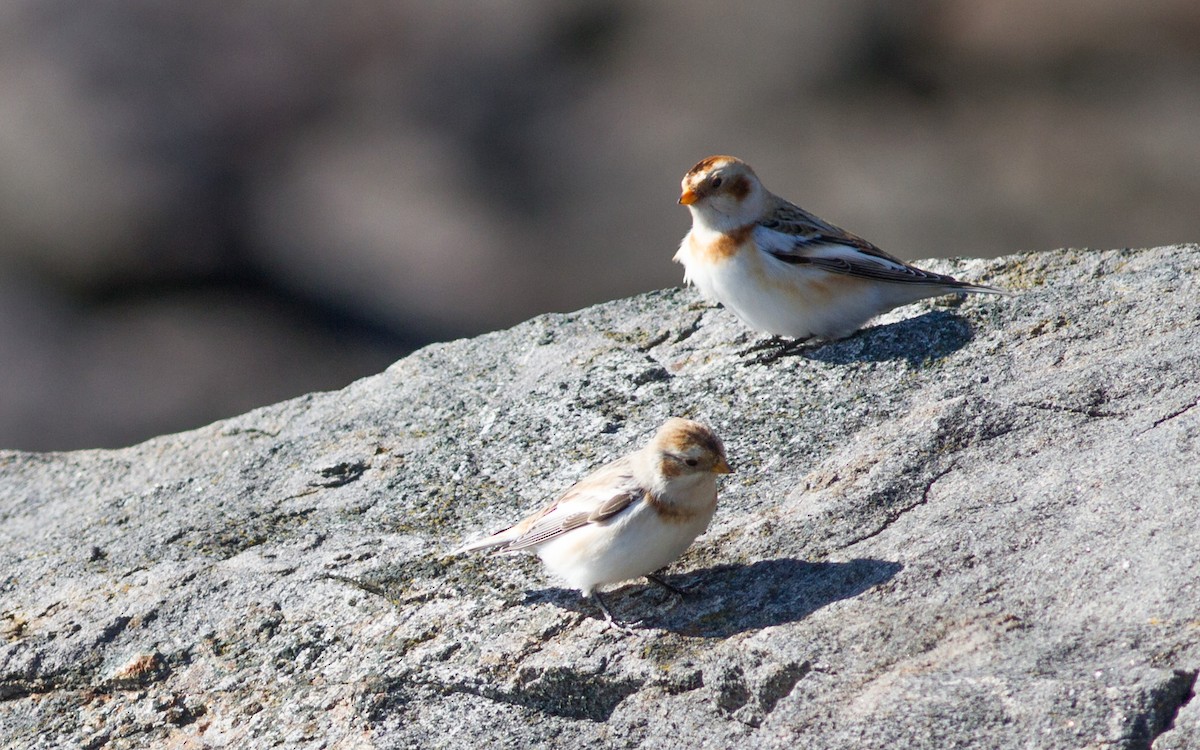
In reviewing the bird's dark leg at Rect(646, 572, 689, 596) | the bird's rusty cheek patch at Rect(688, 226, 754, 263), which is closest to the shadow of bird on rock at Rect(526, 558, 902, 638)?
the bird's dark leg at Rect(646, 572, 689, 596)

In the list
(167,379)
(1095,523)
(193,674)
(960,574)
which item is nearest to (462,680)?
(193,674)

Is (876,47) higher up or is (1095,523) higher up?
(876,47)

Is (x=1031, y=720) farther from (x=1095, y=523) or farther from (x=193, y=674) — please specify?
(x=193, y=674)

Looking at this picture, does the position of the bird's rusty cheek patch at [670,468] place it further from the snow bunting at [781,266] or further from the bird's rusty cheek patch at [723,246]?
the bird's rusty cheek patch at [723,246]

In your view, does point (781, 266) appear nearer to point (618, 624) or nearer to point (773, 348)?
point (773, 348)

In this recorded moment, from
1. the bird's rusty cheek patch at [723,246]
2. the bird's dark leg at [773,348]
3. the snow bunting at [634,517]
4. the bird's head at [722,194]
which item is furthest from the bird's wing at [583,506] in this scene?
the bird's head at [722,194]

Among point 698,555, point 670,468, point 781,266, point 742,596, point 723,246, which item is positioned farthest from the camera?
point 723,246

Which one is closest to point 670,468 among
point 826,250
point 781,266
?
point 781,266
